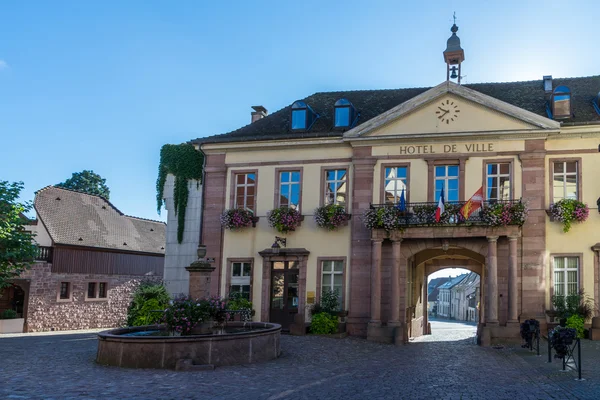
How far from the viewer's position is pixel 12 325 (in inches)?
1227

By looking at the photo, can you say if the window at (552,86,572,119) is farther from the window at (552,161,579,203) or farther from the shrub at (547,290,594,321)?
the shrub at (547,290,594,321)

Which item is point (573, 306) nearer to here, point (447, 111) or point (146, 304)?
point (447, 111)

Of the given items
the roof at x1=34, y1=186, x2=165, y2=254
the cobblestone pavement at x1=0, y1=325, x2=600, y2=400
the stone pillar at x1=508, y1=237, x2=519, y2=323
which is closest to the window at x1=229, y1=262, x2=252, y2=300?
the cobblestone pavement at x1=0, y1=325, x2=600, y2=400

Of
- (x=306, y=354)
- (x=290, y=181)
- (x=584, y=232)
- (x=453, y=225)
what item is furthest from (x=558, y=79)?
(x=306, y=354)

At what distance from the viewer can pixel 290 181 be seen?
25.0 metres

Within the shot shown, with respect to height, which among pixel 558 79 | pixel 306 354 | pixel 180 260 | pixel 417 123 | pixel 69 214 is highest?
pixel 558 79

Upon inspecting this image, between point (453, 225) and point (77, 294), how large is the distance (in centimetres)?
2219

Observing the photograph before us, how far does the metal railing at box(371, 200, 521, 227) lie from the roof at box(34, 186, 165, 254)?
66.7 ft

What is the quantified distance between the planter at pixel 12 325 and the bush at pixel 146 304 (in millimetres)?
8792

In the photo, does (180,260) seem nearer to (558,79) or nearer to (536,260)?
(536,260)

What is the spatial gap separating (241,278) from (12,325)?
13417mm

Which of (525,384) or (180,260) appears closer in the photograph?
(525,384)

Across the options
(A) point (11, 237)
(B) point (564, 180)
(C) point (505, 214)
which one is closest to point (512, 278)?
(C) point (505, 214)

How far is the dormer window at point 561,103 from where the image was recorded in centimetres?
2305
